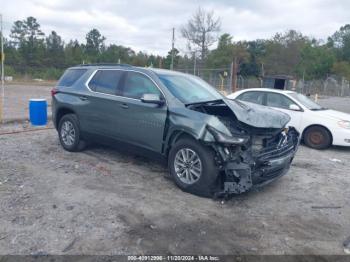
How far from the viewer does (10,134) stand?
8.33 meters

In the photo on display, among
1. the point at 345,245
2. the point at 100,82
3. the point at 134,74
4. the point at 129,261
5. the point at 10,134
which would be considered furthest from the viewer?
the point at 10,134

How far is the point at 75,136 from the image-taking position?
21.6 feet

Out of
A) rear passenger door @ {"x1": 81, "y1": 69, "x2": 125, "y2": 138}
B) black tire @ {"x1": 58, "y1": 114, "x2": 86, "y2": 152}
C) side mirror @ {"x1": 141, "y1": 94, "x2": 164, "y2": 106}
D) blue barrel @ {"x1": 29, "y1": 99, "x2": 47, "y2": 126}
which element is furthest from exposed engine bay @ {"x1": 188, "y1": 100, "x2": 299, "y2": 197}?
blue barrel @ {"x1": 29, "y1": 99, "x2": 47, "y2": 126}

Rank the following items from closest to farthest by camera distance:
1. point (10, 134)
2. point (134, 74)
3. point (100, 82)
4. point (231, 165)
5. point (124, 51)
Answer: point (231, 165) → point (134, 74) → point (100, 82) → point (10, 134) → point (124, 51)

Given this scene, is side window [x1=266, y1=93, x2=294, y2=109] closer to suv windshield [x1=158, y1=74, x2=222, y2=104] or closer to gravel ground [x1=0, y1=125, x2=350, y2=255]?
gravel ground [x1=0, y1=125, x2=350, y2=255]

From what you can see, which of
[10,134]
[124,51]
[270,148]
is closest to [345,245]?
[270,148]

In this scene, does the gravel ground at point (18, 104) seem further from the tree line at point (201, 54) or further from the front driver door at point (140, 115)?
the tree line at point (201, 54)

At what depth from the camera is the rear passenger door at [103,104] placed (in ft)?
19.0

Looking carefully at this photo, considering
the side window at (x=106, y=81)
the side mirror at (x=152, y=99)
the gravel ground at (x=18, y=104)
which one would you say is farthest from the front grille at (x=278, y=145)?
the gravel ground at (x=18, y=104)

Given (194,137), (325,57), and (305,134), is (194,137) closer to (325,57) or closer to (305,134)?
(305,134)

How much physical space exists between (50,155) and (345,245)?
5.27 m

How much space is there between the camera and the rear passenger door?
5797mm

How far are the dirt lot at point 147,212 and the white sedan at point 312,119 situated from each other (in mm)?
1968

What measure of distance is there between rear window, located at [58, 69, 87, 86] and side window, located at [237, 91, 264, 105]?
→ 4.58m
